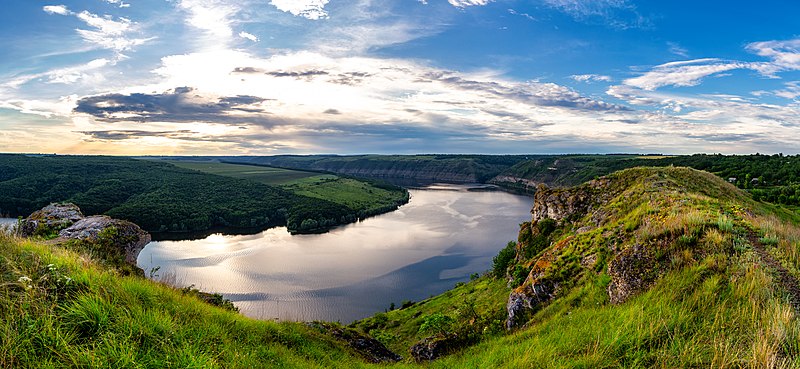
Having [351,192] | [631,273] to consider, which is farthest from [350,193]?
[631,273]

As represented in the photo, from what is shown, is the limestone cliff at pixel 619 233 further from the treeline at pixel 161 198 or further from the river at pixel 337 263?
the treeline at pixel 161 198

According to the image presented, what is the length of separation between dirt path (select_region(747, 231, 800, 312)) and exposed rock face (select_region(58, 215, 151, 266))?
19.3 meters

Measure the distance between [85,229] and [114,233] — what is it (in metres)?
1.15

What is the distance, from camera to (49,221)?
50.9 ft

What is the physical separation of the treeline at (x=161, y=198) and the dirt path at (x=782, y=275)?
107 m

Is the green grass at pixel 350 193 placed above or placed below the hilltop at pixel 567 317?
below

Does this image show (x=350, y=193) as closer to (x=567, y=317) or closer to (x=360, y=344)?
(x=360, y=344)

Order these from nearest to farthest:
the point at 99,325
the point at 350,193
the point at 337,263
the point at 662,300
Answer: the point at 99,325, the point at 662,300, the point at 337,263, the point at 350,193

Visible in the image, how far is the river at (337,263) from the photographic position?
181ft

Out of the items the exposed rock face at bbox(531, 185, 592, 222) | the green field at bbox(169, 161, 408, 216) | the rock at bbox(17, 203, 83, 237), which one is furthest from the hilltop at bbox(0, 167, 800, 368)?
the green field at bbox(169, 161, 408, 216)

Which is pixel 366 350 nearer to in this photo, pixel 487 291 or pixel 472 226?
pixel 487 291

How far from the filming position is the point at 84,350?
14.2 ft

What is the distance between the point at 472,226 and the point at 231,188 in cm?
11009

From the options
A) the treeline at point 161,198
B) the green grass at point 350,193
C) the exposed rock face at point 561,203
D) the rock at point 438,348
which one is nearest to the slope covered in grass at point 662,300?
the rock at point 438,348
